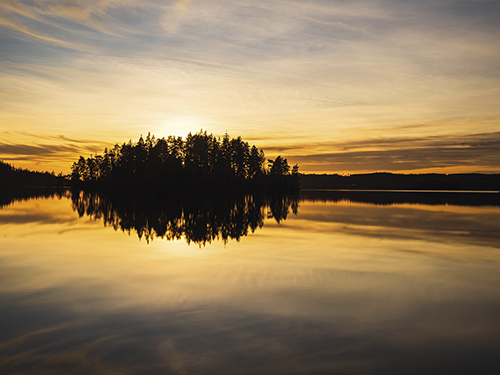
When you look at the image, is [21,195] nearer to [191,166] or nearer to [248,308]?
[191,166]

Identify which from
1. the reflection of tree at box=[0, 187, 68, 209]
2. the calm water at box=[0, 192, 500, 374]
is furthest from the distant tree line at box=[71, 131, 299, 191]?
the calm water at box=[0, 192, 500, 374]

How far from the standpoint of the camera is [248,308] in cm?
796

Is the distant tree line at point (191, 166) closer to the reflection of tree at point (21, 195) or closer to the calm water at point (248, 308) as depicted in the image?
the reflection of tree at point (21, 195)

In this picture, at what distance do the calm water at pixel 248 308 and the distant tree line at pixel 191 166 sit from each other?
3609 inches

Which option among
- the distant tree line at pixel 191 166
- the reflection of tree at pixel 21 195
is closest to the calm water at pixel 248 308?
the reflection of tree at pixel 21 195

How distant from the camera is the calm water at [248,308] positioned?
18.8 feet

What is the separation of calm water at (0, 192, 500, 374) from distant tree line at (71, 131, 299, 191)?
301 ft

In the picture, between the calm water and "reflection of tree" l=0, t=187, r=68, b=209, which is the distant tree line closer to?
"reflection of tree" l=0, t=187, r=68, b=209

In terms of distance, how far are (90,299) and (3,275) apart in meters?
3.65

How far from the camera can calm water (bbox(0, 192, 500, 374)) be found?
5730 mm

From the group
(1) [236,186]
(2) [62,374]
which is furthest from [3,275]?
(1) [236,186]

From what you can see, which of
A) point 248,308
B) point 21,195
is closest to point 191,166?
point 21,195

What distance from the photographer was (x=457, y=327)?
7.07m

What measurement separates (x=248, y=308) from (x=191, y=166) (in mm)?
104614
